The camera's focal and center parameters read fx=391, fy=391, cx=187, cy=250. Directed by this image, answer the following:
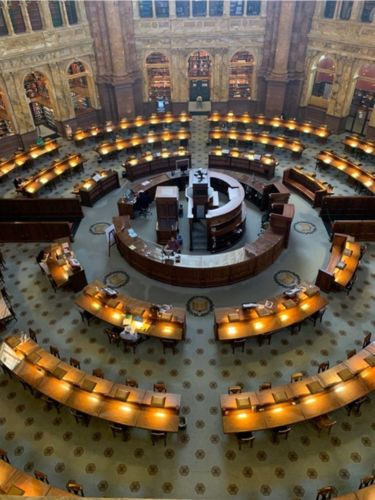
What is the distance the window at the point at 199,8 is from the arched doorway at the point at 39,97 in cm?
1036

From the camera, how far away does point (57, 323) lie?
42.1ft

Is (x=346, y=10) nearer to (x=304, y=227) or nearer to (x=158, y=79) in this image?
(x=158, y=79)

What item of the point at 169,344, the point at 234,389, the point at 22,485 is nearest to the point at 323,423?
the point at 234,389

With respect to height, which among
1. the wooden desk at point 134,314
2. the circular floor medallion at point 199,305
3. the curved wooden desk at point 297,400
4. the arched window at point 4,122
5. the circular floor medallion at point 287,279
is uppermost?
the arched window at point 4,122

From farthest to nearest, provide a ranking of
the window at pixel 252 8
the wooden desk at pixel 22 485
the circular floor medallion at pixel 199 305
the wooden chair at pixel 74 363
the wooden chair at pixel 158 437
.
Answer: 1. the window at pixel 252 8
2. the circular floor medallion at pixel 199 305
3. the wooden chair at pixel 74 363
4. the wooden chair at pixel 158 437
5. the wooden desk at pixel 22 485

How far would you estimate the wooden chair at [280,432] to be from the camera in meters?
9.27

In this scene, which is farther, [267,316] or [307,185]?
[307,185]

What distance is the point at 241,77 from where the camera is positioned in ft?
87.9

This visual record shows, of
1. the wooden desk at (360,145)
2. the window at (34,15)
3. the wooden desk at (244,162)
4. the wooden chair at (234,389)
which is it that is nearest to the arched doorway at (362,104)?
the wooden desk at (360,145)

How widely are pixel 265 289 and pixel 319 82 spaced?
18507mm

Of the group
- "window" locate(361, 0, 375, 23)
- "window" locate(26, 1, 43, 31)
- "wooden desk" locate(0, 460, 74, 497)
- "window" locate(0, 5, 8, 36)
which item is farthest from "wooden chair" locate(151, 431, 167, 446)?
"window" locate(361, 0, 375, 23)

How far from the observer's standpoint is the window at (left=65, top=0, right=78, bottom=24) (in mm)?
22077

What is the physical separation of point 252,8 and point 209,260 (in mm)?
18128

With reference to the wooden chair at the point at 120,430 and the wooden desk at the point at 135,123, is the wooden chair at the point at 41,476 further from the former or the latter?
the wooden desk at the point at 135,123
